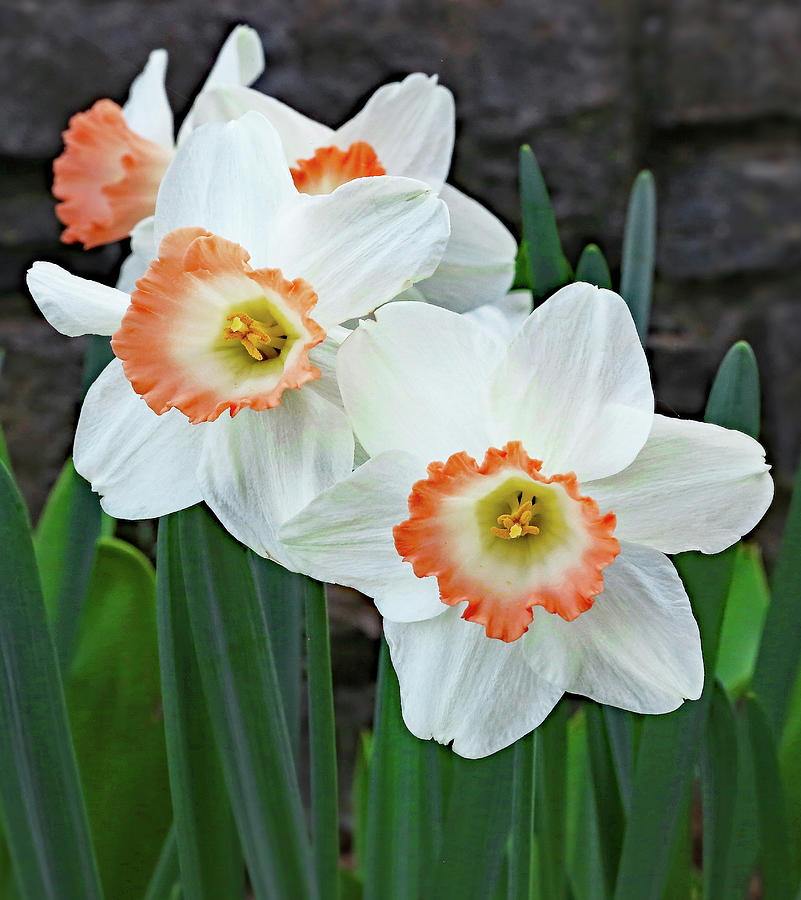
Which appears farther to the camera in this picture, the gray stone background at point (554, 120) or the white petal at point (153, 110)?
the gray stone background at point (554, 120)

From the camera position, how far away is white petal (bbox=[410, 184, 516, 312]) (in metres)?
0.45

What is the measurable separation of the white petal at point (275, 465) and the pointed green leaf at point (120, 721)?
0.38m

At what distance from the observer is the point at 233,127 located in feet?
1.28

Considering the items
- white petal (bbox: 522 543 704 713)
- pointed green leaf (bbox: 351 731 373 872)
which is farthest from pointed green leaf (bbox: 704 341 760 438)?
pointed green leaf (bbox: 351 731 373 872)

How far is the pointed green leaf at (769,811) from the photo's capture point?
489 millimetres

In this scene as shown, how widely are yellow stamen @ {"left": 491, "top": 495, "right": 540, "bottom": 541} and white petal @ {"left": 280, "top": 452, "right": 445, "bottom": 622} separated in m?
0.03

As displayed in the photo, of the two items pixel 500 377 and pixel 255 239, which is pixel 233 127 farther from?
pixel 500 377

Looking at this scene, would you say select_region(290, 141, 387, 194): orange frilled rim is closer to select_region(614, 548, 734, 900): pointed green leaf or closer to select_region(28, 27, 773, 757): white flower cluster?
select_region(28, 27, 773, 757): white flower cluster

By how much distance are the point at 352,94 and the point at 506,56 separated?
21 centimetres

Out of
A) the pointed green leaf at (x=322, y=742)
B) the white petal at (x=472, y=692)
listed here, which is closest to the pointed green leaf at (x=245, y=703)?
the pointed green leaf at (x=322, y=742)

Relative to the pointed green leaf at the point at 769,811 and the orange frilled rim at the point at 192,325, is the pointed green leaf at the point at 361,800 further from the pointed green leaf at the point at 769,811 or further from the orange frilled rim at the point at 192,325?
the orange frilled rim at the point at 192,325

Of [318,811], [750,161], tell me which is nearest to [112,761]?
[318,811]

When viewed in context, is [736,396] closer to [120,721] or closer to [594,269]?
[594,269]

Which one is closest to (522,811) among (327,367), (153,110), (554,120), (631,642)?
(631,642)
